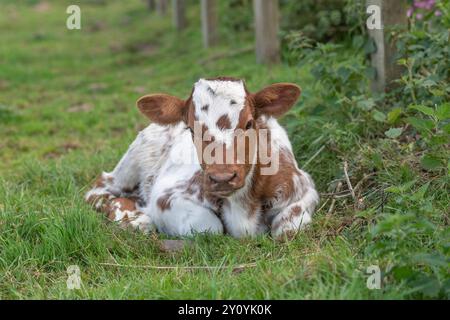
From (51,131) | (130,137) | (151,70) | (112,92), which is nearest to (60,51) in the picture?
(151,70)

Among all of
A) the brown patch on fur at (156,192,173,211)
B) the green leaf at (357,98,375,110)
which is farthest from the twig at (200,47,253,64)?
the brown patch on fur at (156,192,173,211)

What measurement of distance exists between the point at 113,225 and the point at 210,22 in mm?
8972

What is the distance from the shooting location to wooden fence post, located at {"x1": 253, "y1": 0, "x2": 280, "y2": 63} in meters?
10.3

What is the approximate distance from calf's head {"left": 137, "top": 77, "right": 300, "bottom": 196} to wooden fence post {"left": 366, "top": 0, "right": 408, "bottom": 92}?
167cm

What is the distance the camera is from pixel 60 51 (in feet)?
54.4

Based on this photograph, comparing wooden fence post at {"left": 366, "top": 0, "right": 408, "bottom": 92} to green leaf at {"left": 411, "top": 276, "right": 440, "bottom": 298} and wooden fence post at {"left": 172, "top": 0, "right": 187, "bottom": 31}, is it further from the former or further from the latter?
wooden fence post at {"left": 172, "top": 0, "right": 187, "bottom": 31}

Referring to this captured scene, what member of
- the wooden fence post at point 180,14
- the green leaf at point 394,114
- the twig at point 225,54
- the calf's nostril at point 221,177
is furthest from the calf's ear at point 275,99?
the wooden fence post at point 180,14

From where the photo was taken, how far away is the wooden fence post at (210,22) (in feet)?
44.2

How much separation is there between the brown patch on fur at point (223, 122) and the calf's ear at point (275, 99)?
1.30ft

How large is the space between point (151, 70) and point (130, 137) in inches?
222

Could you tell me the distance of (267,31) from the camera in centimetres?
1043

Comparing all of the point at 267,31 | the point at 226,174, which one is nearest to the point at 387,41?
the point at 226,174

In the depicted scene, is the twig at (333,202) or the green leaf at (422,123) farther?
the twig at (333,202)

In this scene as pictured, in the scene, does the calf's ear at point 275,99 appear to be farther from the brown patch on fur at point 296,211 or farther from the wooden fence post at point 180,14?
the wooden fence post at point 180,14
